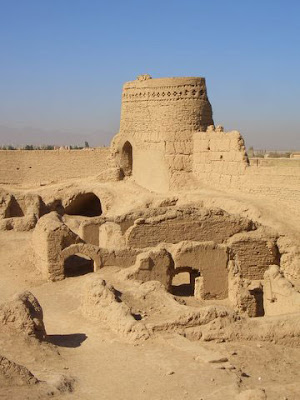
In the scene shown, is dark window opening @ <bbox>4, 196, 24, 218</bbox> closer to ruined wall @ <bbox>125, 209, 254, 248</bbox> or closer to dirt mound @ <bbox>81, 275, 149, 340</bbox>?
ruined wall @ <bbox>125, 209, 254, 248</bbox>

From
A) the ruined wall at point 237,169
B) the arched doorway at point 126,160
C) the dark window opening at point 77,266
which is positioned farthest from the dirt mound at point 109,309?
the arched doorway at point 126,160

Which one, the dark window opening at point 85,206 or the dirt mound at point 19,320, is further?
the dark window opening at point 85,206

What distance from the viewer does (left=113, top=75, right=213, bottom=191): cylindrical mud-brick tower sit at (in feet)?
83.7

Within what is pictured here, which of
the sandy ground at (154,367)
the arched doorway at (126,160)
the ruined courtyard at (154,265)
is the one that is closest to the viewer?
the sandy ground at (154,367)

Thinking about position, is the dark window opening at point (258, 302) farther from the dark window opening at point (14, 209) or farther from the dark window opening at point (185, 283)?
the dark window opening at point (14, 209)

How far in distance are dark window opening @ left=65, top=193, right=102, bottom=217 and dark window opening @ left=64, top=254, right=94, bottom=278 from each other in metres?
9.41

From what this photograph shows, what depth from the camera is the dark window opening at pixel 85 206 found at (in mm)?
28734

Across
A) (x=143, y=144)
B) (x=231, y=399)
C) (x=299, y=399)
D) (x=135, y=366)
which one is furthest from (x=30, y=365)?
(x=143, y=144)

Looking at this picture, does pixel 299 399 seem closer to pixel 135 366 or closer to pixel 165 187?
pixel 135 366

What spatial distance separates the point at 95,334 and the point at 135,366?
189 cm

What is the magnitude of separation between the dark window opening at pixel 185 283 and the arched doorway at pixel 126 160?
37.0 feet

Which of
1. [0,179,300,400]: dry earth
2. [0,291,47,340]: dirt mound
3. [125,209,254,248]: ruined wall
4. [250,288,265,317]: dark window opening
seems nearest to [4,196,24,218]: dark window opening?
[125,209,254,248]: ruined wall

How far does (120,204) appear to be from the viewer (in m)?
26.5

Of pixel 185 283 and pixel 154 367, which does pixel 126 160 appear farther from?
pixel 154 367
